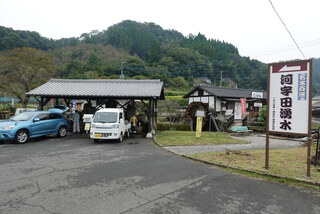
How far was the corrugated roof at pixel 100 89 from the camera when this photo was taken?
12906mm

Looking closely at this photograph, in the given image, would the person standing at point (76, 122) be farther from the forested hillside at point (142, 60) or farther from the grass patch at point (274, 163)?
the forested hillside at point (142, 60)

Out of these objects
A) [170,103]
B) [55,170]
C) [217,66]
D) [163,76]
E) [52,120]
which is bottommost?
[55,170]

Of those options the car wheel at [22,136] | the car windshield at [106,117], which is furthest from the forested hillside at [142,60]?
the car windshield at [106,117]

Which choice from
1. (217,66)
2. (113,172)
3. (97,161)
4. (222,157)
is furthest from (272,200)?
(217,66)

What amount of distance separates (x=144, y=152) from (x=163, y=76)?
155 ft

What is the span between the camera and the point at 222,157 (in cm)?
728

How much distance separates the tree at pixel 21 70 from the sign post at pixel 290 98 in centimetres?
2393

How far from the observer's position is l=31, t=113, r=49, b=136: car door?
10.6m

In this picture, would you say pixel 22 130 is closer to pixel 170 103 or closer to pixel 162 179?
pixel 162 179

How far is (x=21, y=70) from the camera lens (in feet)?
72.5

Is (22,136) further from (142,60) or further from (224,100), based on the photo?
(142,60)

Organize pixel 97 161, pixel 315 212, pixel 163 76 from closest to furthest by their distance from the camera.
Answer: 1. pixel 315 212
2. pixel 97 161
3. pixel 163 76

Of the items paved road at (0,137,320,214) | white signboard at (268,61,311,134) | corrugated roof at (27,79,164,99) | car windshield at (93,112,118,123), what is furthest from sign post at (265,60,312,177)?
car windshield at (93,112,118,123)

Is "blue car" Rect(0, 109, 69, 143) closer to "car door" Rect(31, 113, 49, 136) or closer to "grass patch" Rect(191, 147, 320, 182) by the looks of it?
"car door" Rect(31, 113, 49, 136)
